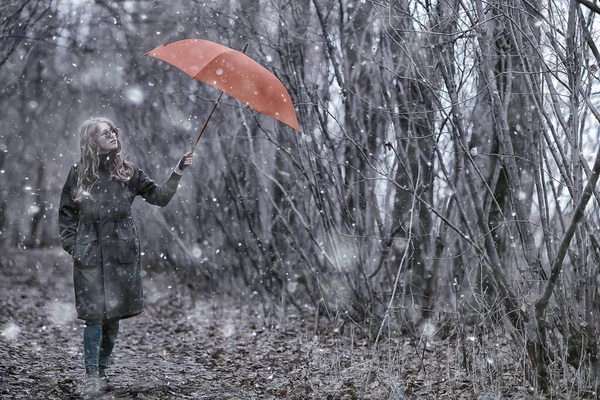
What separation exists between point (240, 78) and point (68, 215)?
56.1 inches

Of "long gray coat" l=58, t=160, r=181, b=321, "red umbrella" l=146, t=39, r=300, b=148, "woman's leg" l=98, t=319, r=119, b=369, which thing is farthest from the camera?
"woman's leg" l=98, t=319, r=119, b=369

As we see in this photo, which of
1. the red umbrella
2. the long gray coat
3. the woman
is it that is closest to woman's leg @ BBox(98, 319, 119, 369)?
the woman

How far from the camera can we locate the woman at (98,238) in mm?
4457

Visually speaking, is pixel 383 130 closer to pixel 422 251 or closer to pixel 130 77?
pixel 422 251

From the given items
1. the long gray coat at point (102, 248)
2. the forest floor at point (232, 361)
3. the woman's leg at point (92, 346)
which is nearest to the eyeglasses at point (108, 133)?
the long gray coat at point (102, 248)

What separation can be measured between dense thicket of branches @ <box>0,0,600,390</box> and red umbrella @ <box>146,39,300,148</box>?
0.54 meters

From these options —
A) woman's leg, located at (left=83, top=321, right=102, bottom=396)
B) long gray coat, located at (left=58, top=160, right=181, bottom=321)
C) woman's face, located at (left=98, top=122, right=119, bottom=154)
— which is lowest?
woman's leg, located at (left=83, top=321, right=102, bottom=396)

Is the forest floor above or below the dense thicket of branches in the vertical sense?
below

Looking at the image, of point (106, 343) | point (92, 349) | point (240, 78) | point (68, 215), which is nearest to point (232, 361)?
point (106, 343)

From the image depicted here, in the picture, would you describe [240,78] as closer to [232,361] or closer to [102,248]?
[102,248]

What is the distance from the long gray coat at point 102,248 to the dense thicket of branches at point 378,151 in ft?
5.17

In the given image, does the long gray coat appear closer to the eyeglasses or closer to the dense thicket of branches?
the eyeglasses

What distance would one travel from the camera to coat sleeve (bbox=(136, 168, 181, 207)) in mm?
4672

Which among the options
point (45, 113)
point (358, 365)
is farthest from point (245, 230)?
point (45, 113)
